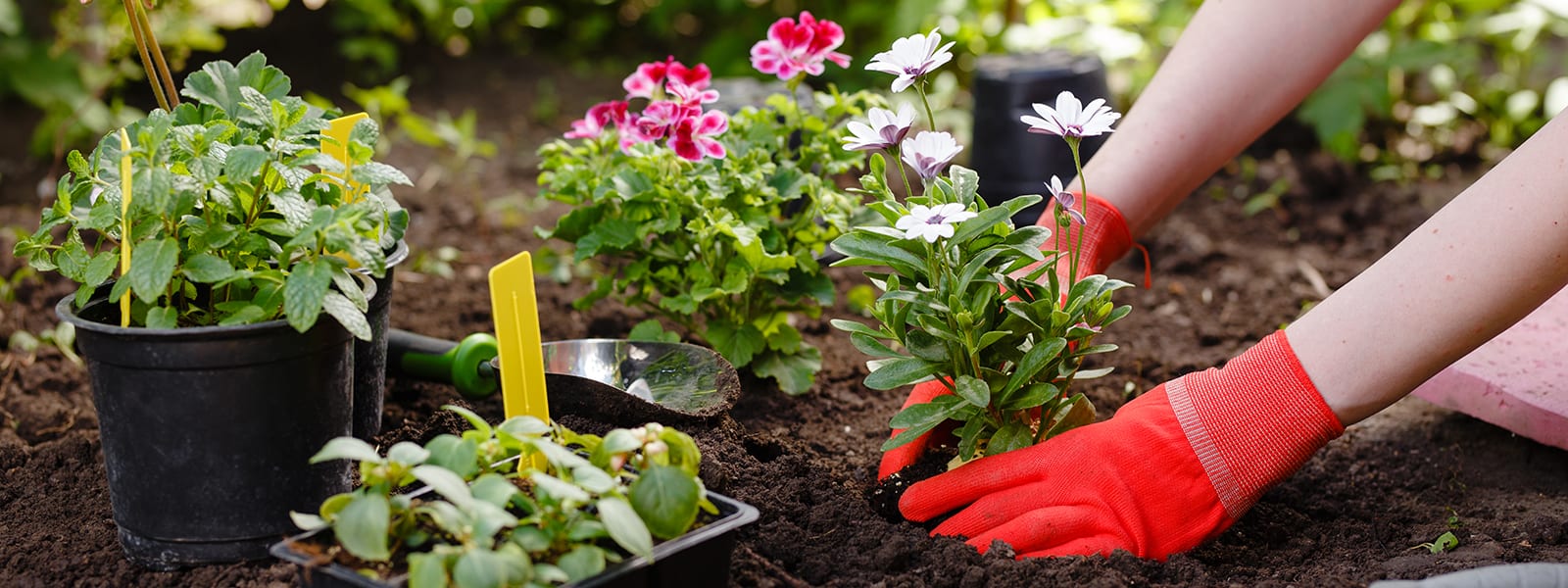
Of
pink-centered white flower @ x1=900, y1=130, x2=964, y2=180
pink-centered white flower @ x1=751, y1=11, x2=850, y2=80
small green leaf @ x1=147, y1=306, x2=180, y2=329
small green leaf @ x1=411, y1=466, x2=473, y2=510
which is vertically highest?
pink-centered white flower @ x1=751, y1=11, x2=850, y2=80

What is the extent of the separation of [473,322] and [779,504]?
111 centimetres

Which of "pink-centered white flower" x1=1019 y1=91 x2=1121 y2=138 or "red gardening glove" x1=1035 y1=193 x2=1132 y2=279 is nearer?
"pink-centered white flower" x1=1019 y1=91 x2=1121 y2=138

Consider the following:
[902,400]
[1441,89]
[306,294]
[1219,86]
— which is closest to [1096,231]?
[1219,86]

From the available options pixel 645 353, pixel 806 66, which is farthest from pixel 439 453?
pixel 806 66

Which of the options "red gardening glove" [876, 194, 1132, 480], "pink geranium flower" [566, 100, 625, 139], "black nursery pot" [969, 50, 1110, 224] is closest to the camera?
"red gardening glove" [876, 194, 1132, 480]

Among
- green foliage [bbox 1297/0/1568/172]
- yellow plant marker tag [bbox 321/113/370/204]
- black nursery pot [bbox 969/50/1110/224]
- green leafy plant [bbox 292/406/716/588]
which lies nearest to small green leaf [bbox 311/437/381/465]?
green leafy plant [bbox 292/406/716/588]

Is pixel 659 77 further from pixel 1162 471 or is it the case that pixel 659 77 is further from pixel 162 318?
pixel 1162 471

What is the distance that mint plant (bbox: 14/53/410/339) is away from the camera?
1290 mm

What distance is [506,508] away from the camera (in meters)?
1.32

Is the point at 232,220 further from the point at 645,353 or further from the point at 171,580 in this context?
the point at 645,353

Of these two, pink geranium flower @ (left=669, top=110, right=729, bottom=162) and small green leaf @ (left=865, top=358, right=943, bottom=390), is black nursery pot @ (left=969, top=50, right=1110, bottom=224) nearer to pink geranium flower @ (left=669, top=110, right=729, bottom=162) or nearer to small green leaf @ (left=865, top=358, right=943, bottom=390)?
pink geranium flower @ (left=669, top=110, right=729, bottom=162)

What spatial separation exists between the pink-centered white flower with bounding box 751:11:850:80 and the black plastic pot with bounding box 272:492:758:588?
2.75 ft

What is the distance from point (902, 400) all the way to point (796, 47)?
0.62 m

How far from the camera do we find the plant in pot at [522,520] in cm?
111
